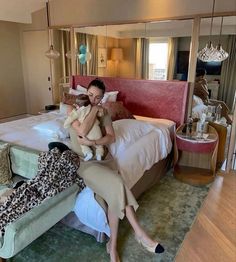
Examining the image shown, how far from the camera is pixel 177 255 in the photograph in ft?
6.19

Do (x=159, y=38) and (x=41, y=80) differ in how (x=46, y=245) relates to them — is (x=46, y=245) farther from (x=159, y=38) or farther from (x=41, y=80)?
(x=41, y=80)

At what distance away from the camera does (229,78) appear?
3059mm

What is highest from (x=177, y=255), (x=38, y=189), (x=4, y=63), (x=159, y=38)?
(x=159, y=38)

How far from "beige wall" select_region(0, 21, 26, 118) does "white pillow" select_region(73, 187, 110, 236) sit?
444 cm

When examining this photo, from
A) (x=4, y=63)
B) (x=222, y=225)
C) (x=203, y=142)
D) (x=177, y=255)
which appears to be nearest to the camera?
(x=177, y=255)

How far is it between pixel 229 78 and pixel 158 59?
3.27ft

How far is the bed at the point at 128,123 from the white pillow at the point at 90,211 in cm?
12

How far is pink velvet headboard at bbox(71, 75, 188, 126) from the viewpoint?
11.1 ft

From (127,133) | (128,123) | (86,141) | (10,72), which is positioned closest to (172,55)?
(128,123)

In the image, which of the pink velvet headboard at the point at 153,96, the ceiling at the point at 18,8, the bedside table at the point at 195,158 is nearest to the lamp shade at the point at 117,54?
the pink velvet headboard at the point at 153,96

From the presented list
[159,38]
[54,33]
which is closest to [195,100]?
[159,38]

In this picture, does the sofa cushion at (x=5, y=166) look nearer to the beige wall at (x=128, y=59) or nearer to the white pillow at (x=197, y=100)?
the beige wall at (x=128, y=59)

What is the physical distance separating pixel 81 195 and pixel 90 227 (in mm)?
298

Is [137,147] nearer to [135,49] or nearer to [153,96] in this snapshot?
[153,96]
